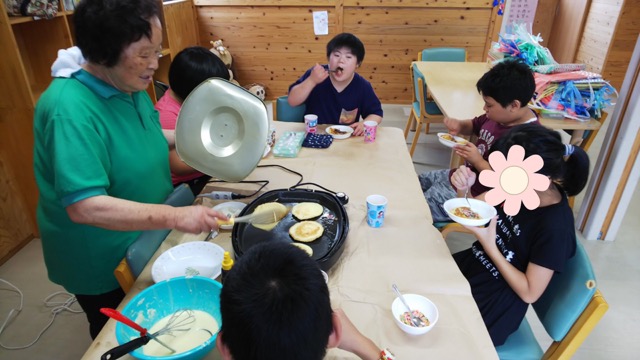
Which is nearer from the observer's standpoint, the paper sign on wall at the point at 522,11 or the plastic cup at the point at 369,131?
the plastic cup at the point at 369,131

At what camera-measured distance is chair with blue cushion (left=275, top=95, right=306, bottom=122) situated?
2.51 meters

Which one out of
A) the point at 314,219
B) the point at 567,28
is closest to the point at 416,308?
the point at 314,219

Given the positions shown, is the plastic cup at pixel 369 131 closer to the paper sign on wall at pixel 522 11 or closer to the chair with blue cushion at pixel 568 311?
the chair with blue cushion at pixel 568 311

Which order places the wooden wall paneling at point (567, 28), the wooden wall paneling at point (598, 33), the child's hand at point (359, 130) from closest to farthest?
the child's hand at point (359, 130), the wooden wall paneling at point (598, 33), the wooden wall paneling at point (567, 28)

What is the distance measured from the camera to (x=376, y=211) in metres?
1.38

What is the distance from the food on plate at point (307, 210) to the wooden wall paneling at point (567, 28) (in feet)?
19.2

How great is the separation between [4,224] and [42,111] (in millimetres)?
1930

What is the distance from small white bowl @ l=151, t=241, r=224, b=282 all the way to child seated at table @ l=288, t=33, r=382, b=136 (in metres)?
1.31

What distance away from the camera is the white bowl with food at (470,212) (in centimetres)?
122

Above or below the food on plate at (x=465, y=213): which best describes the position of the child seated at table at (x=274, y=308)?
above

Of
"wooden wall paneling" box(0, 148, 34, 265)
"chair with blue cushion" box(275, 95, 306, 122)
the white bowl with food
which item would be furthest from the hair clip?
"wooden wall paneling" box(0, 148, 34, 265)

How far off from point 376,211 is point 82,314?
5.92ft

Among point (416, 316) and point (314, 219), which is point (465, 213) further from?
point (314, 219)
